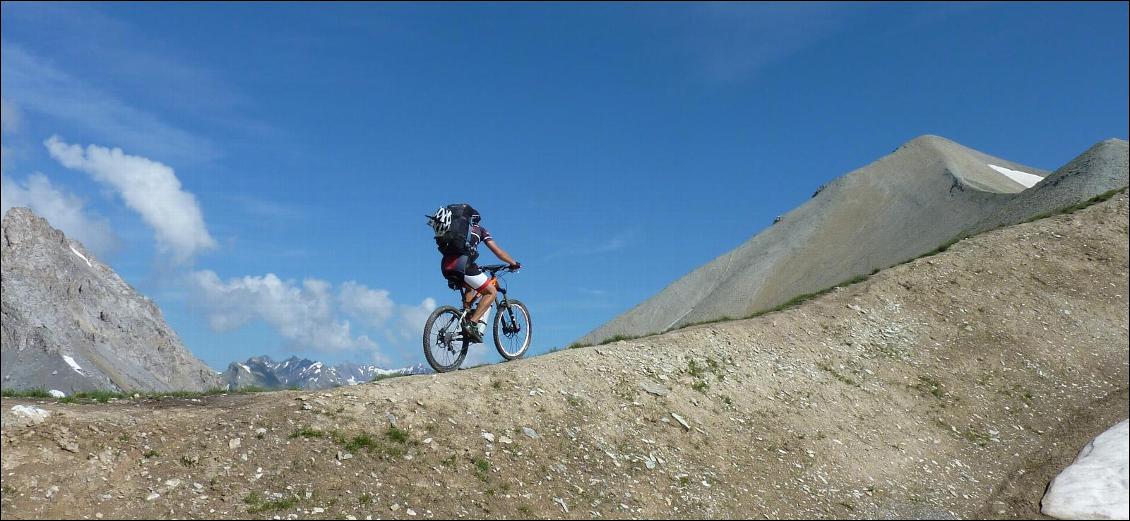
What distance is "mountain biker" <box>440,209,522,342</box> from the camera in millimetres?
13883

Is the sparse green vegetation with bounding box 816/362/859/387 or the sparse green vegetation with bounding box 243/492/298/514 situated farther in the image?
the sparse green vegetation with bounding box 816/362/859/387

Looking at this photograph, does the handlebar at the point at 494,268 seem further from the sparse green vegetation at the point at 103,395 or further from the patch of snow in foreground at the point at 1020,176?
the patch of snow in foreground at the point at 1020,176

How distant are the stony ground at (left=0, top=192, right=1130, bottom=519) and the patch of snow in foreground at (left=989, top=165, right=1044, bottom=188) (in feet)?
259

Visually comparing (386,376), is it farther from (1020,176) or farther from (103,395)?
(1020,176)

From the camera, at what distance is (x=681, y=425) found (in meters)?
13.3

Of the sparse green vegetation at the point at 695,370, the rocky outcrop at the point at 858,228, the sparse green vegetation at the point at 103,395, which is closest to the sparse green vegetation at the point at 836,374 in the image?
the sparse green vegetation at the point at 695,370

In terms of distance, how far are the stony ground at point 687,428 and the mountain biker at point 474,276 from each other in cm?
125

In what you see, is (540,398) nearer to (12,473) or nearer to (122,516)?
(122,516)

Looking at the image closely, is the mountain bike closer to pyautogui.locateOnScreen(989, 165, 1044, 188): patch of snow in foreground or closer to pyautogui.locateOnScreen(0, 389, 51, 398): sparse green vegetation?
pyautogui.locateOnScreen(0, 389, 51, 398): sparse green vegetation

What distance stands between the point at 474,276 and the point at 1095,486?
12.2 m

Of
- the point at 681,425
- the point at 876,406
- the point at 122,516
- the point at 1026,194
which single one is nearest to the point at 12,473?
the point at 122,516

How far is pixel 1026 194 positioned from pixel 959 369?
A: 47.8 m

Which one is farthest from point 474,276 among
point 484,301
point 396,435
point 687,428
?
point 687,428

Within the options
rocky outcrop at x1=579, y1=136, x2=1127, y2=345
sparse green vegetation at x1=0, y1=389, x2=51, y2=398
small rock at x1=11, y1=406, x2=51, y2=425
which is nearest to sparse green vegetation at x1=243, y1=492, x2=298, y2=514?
small rock at x1=11, y1=406, x2=51, y2=425
